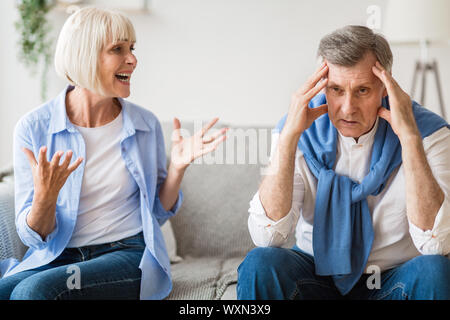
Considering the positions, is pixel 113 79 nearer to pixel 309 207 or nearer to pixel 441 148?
pixel 309 207

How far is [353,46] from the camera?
1345mm

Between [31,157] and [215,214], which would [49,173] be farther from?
[215,214]

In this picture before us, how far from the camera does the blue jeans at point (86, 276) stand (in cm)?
135

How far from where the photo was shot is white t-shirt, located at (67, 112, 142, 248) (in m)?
1.58

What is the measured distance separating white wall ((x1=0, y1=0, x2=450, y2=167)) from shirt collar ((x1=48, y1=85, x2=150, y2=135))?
994 mm

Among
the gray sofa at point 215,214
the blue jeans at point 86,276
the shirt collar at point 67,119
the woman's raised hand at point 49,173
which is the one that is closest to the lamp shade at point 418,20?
the gray sofa at point 215,214

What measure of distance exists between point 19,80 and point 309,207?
191cm

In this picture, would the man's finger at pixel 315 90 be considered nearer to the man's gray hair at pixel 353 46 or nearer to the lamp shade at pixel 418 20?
the man's gray hair at pixel 353 46

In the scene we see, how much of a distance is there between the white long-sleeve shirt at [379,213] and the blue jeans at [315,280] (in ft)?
0.16

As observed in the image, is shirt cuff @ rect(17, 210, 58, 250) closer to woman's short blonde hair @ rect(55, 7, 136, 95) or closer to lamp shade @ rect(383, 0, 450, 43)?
woman's short blonde hair @ rect(55, 7, 136, 95)

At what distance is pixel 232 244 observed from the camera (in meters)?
2.01
